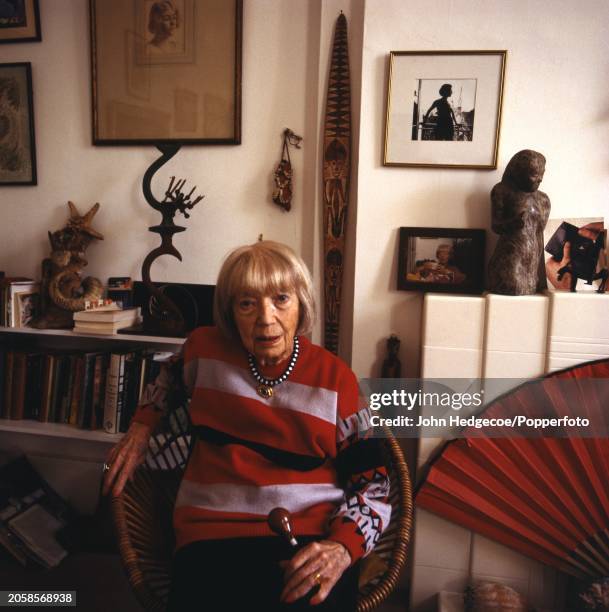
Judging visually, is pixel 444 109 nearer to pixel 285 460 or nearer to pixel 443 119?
pixel 443 119

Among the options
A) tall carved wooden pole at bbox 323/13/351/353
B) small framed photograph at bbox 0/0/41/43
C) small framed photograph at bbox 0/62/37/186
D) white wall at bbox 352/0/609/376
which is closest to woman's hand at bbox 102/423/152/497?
tall carved wooden pole at bbox 323/13/351/353

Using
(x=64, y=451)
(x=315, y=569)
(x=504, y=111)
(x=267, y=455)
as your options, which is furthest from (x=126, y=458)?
(x=504, y=111)

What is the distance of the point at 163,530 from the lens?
3.83 feet

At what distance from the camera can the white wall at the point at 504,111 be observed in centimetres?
134

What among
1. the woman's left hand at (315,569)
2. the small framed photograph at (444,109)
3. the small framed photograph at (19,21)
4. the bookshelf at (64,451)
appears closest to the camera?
the woman's left hand at (315,569)

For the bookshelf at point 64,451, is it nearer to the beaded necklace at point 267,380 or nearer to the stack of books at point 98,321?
the stack of books at point 98,321

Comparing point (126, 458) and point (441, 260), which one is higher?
point (441, 260)

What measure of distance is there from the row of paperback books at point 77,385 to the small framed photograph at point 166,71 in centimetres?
90

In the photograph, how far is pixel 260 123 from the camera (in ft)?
5.58

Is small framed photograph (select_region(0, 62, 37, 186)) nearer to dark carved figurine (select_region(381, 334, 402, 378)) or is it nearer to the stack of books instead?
the stack of books

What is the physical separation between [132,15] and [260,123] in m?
0.69

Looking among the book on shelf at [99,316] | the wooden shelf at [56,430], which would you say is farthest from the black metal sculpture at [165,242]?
the wooden shelf at [56,430]

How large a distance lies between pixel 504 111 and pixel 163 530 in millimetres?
1626

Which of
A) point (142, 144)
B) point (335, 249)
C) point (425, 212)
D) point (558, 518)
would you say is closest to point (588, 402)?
point (558, 518)
